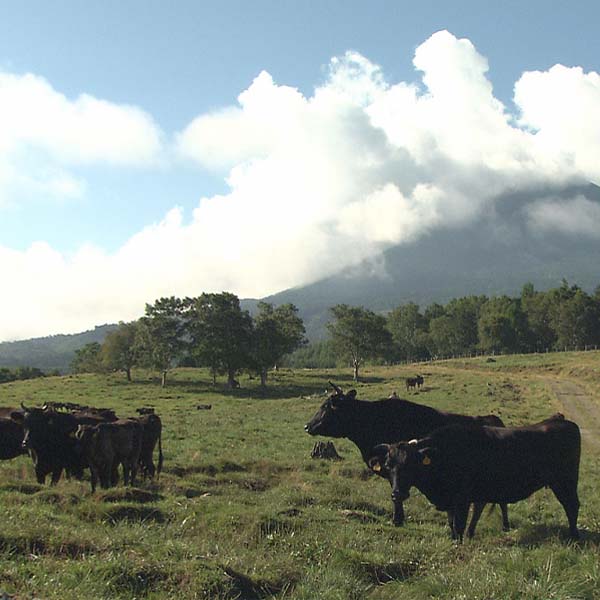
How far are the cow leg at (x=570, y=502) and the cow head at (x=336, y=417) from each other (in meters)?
5.03

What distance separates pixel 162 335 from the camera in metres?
72.8

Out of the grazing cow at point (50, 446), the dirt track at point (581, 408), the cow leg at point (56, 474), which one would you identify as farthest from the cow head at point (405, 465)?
the dirt track at point (581, 408)

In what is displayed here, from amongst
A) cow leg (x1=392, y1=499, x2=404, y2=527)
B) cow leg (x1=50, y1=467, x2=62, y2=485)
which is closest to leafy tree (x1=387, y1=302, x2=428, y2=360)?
cow leg (x1=50, y1=467, x2=62, y2=485)

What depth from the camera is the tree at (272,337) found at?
2827 inches

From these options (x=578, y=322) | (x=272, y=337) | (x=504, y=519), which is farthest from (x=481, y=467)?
(x=578, y=322)

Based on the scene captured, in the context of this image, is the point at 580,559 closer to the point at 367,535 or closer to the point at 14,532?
the point at 367,535

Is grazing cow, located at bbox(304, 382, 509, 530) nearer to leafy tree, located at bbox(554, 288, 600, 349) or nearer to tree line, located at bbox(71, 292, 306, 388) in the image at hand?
tree line, located at bbox(71, 292, 306, 388)

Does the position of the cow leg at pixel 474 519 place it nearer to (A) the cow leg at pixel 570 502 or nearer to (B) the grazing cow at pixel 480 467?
(B) the grazing cow at pixel 480 467

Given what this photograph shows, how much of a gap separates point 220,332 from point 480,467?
6397 centimetres

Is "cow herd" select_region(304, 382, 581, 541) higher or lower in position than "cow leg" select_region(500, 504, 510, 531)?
higher

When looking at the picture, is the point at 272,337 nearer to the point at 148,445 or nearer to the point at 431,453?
the point at 148,445

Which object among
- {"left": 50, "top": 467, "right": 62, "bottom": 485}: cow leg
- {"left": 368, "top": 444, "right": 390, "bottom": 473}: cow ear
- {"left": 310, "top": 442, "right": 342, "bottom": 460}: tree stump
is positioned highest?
{"left": 368, "top": 444, "right": 390, "bottom": 473}: cow ear

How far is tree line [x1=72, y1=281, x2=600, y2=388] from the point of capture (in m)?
72.0

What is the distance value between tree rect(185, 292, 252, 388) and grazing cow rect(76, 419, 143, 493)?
5435 cm
